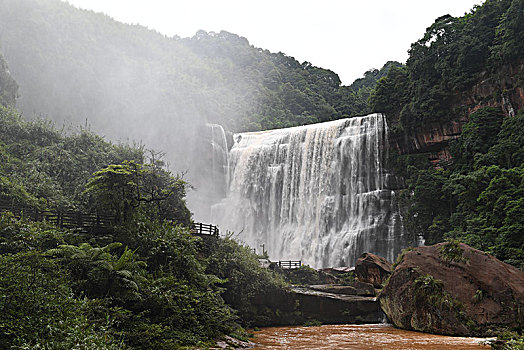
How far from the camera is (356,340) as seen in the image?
13.6 meters

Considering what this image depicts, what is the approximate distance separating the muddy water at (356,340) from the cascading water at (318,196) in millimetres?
16633

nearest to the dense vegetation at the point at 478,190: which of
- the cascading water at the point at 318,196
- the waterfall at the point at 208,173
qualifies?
the cascading water at the point at 318,196

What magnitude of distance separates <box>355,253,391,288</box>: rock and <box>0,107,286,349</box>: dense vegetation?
23.3ft

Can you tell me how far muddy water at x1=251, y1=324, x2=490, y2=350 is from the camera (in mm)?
11750

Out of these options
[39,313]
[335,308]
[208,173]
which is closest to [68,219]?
[39,313]

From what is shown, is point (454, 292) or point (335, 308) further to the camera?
point (335, 308)

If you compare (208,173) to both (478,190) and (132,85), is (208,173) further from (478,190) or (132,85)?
(478,190)

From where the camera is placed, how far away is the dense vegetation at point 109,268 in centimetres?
750

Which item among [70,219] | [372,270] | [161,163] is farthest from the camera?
[372,270]

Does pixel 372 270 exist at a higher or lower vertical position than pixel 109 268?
lower

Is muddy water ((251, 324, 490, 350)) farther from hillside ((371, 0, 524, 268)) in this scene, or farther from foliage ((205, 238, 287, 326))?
hillside ((371, 0, 524, 268))

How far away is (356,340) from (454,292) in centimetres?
387

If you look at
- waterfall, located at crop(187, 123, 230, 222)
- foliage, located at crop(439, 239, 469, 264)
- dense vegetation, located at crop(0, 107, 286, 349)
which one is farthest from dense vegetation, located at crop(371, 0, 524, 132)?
dense vegetation, located at crop(0, 107, 286, 349)

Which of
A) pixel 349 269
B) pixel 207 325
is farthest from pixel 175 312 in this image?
pixel 349 269
